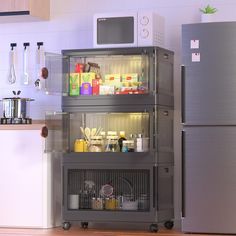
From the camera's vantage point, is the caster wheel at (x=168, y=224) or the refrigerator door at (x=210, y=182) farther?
the caster wheel at (x=168, y=224)

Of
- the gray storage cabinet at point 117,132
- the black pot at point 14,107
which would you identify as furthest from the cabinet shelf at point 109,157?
the black pot at point 14,107

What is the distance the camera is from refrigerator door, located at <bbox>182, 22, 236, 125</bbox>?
5.36m

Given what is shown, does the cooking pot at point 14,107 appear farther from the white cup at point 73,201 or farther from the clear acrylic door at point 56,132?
the white cup at point 73,201

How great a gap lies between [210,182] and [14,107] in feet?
6.05

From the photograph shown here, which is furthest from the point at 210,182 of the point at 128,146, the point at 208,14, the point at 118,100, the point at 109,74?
the point at 208,14

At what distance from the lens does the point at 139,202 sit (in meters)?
5.62

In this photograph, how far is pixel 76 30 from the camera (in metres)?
6.26

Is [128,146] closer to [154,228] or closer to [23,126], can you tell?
[154,228]

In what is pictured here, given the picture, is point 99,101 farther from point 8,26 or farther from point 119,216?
point 8,26

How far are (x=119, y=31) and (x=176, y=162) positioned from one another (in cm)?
124

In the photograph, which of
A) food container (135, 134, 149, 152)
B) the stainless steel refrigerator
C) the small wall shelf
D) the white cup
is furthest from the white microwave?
the white cup

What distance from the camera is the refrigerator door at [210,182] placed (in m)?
5.32

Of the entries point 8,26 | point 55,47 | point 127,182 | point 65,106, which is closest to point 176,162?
point 127,182

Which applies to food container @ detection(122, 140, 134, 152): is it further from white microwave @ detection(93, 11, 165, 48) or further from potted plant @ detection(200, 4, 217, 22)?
potted plant @ detection(200, 4, 217, 22)
